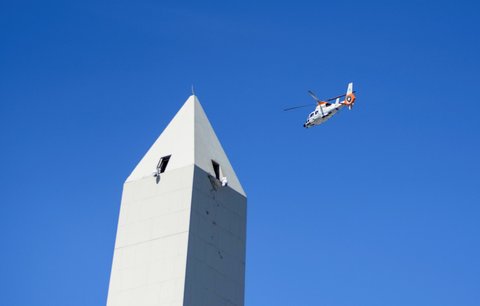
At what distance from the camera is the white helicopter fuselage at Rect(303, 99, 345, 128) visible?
9331 centimetres

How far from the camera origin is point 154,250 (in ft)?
168

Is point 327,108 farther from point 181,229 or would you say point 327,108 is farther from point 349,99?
point 181,229

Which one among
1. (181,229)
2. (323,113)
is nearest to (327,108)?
(323,113)

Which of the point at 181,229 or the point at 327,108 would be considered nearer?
the point at 181,229

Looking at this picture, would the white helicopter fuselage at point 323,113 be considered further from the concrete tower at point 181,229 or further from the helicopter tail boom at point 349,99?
the concrete tower at point 181,229

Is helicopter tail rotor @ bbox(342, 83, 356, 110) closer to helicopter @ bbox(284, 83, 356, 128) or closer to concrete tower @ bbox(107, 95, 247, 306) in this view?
helicopter @ bbox(284, 83, 356, 128)

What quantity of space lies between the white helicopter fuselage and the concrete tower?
125ft

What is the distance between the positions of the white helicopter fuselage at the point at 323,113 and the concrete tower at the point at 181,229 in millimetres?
38094

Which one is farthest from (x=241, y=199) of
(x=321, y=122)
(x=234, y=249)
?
(x=321, y=122)

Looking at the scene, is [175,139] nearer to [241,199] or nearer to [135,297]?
[241,199]

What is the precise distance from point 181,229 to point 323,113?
151ft

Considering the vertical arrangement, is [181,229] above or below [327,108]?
below

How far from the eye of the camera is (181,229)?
50.5 metres

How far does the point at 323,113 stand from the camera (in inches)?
3698
